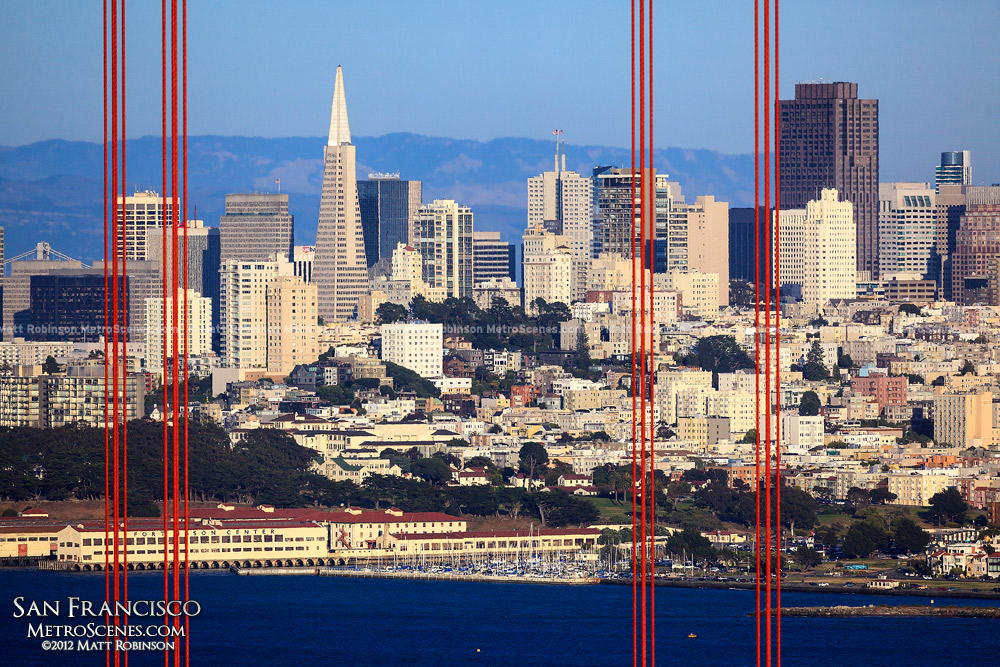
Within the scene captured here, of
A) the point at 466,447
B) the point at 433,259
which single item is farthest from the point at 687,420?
the point at 433,259

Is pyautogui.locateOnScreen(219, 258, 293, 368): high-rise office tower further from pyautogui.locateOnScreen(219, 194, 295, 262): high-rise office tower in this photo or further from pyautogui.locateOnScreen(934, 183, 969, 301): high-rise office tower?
pyautogui.locateOnScreen(934, 183, 969, 301): high-rise office tower

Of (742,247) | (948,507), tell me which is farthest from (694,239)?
(948,507)

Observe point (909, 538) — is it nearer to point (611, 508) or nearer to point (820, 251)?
point (611, 508)

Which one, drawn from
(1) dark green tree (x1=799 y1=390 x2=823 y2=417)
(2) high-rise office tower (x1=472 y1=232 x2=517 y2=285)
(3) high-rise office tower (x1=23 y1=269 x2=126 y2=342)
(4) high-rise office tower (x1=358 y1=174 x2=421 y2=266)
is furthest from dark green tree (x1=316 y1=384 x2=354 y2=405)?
(4) high-rise office tower (x1=358 y1=174 x2=421 y2=266)

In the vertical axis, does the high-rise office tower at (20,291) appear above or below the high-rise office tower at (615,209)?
below

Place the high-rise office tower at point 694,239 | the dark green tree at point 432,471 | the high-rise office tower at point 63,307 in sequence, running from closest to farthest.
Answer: the dark green tree at point 432,471, the high-rise office tower at point 63,307, the high-rise office tower at point 694,239

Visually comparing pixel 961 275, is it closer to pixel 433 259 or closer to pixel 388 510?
pixel 433 259

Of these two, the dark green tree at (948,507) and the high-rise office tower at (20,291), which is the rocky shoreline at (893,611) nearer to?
the dark green tree at (948,507)

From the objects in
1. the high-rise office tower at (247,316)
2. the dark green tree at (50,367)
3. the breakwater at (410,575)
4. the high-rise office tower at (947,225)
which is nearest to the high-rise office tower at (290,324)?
the high-rise office tower at (247,316)
